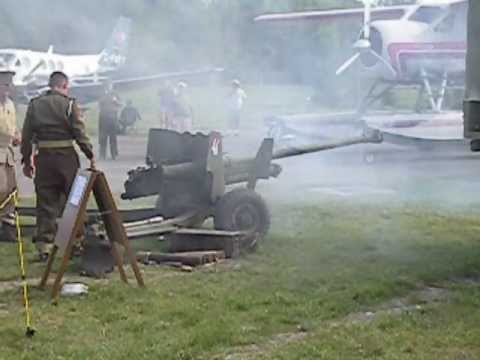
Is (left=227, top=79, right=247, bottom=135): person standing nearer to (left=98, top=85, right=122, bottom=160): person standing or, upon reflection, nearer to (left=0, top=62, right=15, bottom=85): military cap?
(left=98, top=85, right=122, bottom=160): person standing

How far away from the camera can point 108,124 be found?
1744cm

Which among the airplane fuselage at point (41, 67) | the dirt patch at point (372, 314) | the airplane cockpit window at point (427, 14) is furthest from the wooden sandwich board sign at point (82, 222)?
the airplane fuselage at point (41, 67)

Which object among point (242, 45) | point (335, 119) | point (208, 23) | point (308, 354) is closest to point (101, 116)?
point (335, 119)

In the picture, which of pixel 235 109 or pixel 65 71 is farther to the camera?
pixel 65 71

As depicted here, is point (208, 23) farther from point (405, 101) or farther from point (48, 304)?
point (405, 101)

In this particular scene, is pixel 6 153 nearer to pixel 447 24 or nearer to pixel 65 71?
pixel 447 24

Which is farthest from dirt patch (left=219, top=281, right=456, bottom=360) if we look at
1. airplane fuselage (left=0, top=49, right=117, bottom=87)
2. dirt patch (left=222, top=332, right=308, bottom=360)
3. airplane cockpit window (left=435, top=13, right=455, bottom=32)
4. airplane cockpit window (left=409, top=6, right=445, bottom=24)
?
airplane fuselage (left=0, top=49, right=117, bottom=87)

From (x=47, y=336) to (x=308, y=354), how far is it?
1.45 meters

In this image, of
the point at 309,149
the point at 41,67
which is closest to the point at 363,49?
the point at 309,149

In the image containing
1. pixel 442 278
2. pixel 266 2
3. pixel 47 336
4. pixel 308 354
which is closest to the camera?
pixel 308 354

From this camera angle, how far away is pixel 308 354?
5.03 m

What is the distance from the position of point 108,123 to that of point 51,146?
999 cm

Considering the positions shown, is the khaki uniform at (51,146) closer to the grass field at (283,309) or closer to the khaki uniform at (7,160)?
the grass field at (283,309)

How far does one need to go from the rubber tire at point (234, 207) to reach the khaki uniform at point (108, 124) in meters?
9.64
